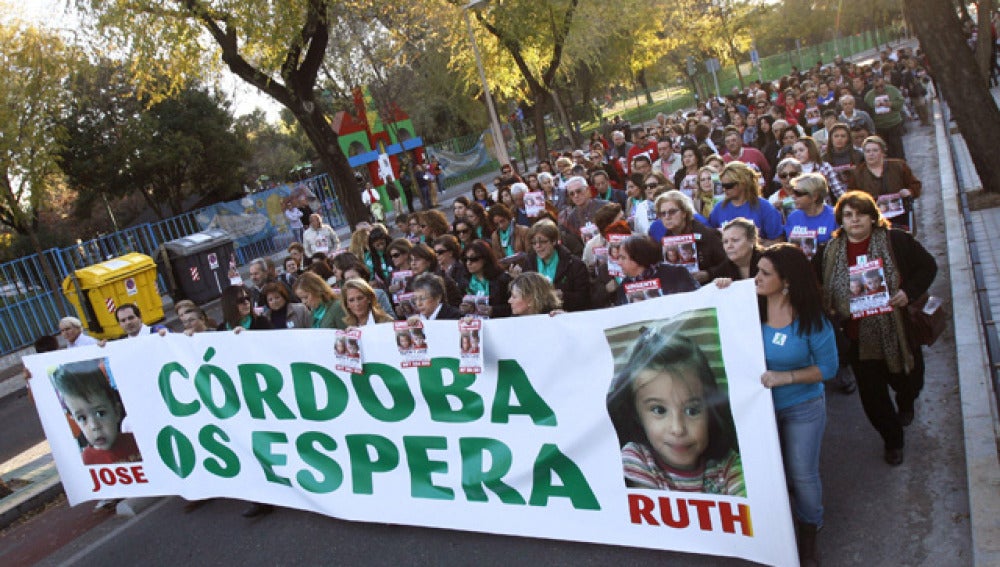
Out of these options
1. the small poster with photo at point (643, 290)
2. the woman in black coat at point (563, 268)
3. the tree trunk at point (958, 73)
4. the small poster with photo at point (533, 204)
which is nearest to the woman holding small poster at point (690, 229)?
the woman in black coat at point (563, 268)

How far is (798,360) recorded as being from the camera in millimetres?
3930

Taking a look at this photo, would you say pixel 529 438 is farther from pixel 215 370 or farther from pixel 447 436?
pixel 215 370

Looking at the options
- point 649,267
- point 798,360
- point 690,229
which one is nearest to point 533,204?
point 690,229

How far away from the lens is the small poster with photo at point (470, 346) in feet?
15.8

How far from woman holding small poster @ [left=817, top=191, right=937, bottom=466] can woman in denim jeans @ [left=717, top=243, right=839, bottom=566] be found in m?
0.78

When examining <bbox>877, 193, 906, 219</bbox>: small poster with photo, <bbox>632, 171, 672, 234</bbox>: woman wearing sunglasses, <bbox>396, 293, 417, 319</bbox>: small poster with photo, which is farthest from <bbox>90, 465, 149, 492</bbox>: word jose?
<bbox>877, 193, 906, 219</bbox>: small poster with photo

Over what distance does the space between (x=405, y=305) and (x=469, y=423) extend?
230 centimetres

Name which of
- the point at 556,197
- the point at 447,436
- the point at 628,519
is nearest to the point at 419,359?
the point at 447,436

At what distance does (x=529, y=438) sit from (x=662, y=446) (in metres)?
0.85

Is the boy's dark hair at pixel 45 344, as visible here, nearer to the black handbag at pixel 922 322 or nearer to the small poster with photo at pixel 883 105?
the black handbag at pixel 922 322

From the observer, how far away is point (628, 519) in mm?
4465

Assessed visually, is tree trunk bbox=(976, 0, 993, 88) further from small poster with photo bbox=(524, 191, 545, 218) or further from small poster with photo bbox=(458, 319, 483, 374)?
small poster with photo bbox=(458, 319, 483, 374)

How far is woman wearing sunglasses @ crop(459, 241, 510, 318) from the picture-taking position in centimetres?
678

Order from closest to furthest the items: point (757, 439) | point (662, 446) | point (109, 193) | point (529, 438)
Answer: point (757, 439) → point (662, 446) → point (529, 438) → point (109, 193)
